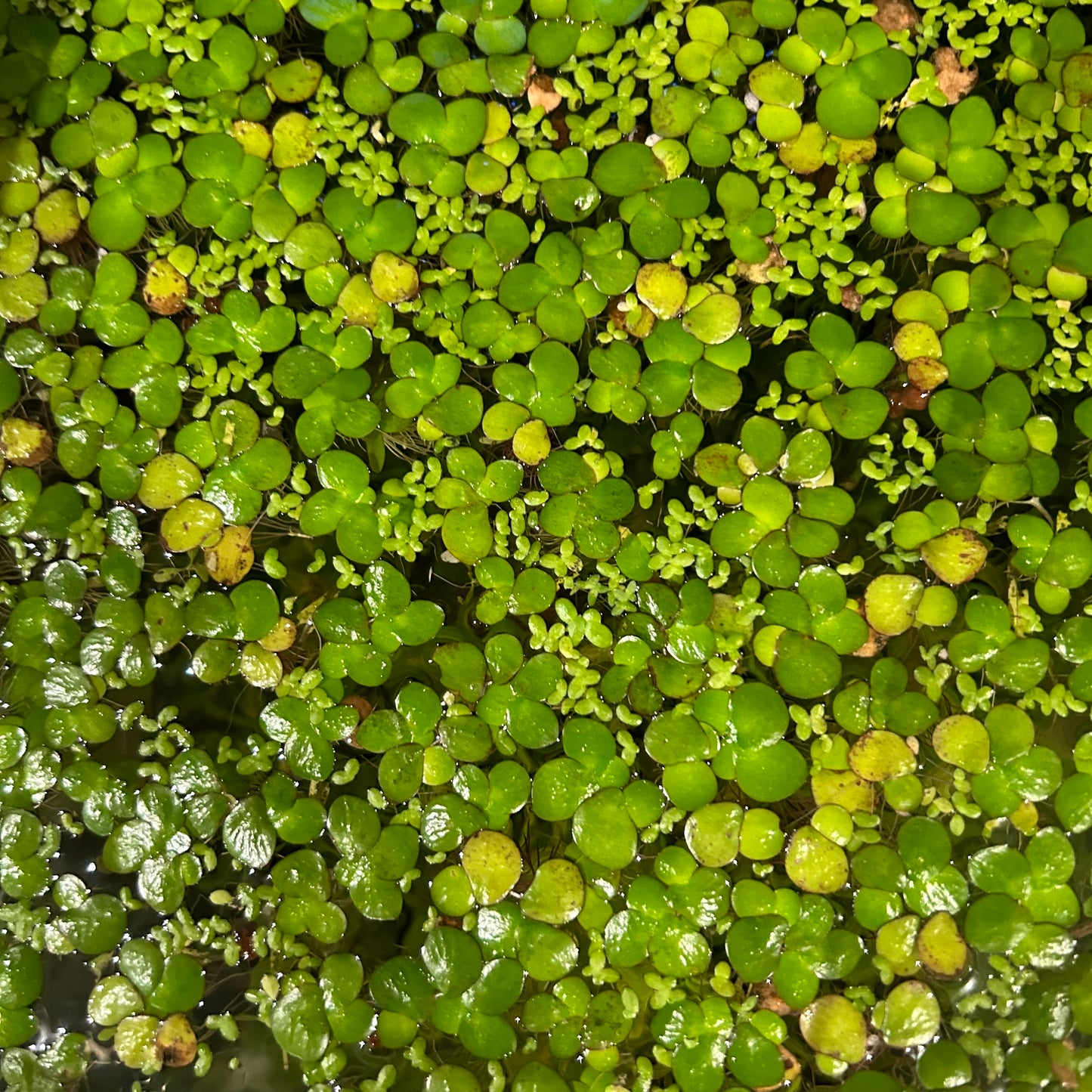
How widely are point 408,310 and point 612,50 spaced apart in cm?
62

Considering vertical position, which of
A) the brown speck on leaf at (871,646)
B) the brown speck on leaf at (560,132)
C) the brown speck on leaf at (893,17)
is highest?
the brown speck on leaf at (893,17)

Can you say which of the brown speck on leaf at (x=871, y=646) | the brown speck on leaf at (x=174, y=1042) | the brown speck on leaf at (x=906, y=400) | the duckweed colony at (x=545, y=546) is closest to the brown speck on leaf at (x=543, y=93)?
the duckweed colony at (x=545, y=546)

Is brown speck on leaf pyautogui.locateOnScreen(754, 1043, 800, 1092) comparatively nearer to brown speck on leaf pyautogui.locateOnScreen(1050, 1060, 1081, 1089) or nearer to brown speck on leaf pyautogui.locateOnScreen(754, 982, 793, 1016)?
brown speck on leaf pyautogui.locateOnScreen(754, 982, 793, 1016)

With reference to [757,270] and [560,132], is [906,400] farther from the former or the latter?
[560,132]

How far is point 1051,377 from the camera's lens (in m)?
1.52

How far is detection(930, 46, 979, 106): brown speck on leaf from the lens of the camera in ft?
5.20

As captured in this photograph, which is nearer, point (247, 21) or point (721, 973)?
point (721, 973)

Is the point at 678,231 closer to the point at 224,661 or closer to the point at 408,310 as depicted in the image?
the point at 408,310

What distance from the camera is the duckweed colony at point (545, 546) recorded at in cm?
143

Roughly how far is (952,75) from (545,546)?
3.86ft

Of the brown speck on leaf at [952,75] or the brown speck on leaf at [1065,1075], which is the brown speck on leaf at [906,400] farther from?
the brown speck on leaf at [1065,1075]

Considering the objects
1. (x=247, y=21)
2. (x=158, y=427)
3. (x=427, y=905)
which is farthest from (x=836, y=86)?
(x=427, y=905)

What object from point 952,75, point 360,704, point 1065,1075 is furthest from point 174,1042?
point 952,75

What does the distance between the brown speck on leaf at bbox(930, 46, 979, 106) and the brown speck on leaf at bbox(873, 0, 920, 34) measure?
0.08 metres
